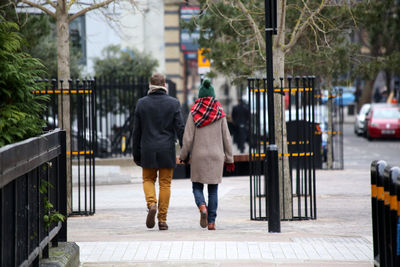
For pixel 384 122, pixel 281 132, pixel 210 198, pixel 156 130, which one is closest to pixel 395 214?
pixel 210 198

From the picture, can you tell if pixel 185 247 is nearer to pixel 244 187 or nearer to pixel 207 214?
pixel 207 214

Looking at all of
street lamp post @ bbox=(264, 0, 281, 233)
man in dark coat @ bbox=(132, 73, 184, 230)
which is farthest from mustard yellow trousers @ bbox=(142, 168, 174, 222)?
street lamp post @ bbox=(264, 0, 281, 233)

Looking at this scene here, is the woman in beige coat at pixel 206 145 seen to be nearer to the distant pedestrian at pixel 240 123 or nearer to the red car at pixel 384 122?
the distant pedestrian at pixel 240 123

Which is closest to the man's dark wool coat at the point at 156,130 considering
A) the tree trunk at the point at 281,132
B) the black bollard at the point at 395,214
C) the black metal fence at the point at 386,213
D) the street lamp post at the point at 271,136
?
the street lamp post at the point at 271,136

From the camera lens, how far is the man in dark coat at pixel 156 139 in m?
9.34

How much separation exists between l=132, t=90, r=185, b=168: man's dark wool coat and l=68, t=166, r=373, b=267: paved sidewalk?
0.82 metres

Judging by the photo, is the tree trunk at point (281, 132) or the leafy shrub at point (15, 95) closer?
the leafy shrub at point (15, 95)

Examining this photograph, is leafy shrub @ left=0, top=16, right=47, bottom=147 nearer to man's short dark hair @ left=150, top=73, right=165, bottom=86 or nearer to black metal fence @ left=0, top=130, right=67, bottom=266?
black metal fence @ left=0, top=130, right=67, bottom=266

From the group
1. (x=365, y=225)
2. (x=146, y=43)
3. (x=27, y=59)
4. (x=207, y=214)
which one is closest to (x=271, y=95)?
(x=207, y=214)

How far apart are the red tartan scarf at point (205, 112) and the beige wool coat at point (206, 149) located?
0.06 m

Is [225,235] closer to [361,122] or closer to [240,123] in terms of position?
[240,123]

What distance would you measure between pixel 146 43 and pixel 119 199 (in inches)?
1516

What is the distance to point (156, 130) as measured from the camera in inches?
372

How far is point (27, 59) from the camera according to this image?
5586mm
